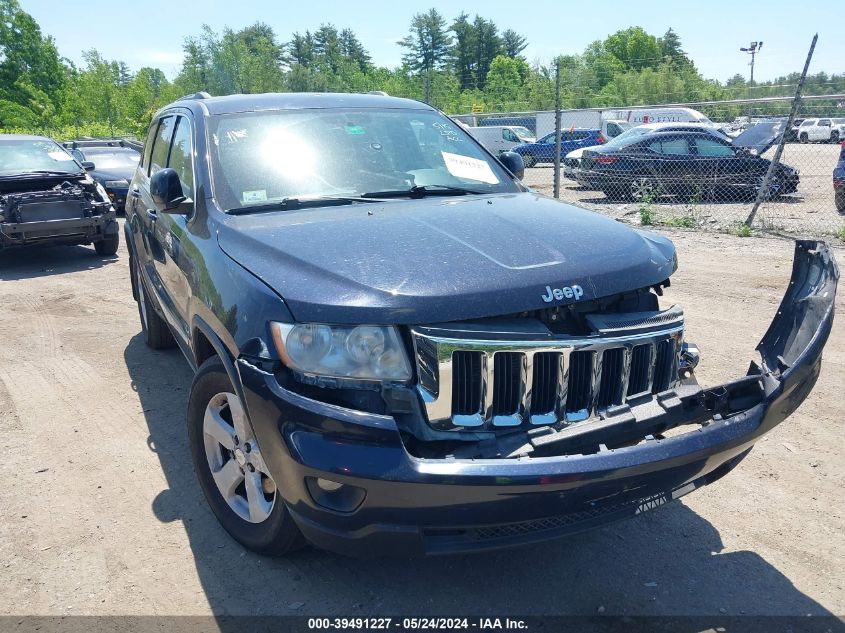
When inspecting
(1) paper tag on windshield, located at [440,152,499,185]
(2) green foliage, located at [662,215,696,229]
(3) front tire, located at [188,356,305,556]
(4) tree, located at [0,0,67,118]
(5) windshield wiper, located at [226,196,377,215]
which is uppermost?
(4) tree, located at [0,0,67,118]

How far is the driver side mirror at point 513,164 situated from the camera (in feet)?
14.9

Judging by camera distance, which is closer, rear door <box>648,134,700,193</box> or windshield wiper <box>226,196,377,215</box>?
windshield wiper <box>226,196,377,215</box>

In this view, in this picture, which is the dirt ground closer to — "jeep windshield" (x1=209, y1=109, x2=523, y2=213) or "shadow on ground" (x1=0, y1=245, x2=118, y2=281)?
"jeep windshield" (x1=209, y1=109, x2=523, y2=213)

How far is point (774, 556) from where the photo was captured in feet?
10.1

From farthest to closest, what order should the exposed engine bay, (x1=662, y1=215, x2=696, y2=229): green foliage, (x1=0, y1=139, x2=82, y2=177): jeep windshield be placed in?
1. (x1=662, y1=215, x2=696, y2=229): green foliage
2. (x1=0, y1=139, x2=82, y2=177): jeep windshield
3. the exposed engine bay

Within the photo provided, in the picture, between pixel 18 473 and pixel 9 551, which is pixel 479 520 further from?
pixel 18 473

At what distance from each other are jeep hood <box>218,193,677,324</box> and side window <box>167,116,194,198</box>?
67cm

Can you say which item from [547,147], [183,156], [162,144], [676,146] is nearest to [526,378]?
[183,156]

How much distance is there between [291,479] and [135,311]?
17.8 feet

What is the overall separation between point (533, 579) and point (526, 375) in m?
0.95

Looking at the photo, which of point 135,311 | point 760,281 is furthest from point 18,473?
point 760,281

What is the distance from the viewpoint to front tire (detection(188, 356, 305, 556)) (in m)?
2.85

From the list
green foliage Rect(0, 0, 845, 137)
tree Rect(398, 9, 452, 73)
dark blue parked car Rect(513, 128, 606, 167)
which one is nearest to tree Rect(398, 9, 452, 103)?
tree Rect(398, 9, 452, 73)

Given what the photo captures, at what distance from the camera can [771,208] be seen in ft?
45.2
